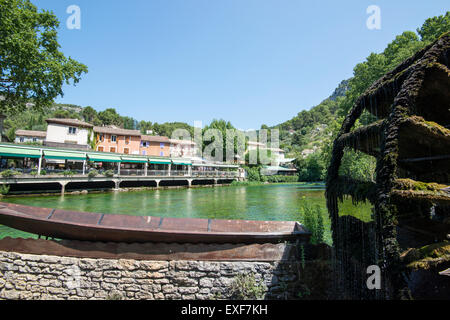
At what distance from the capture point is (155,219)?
15.8ft

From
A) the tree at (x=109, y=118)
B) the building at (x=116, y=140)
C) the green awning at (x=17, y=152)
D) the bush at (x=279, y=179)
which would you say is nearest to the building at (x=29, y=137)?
the building at (x=116, y=140)

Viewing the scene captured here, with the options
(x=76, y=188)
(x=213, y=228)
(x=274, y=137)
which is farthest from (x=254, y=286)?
(x=274, y=137)

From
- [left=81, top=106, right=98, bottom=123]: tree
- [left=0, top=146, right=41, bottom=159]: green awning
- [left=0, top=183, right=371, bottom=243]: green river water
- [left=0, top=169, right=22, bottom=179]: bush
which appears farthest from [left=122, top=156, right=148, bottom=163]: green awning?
[left=81, top=106, right=98, bottom=123]: tree

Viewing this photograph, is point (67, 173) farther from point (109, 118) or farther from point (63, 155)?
point (109, 118)

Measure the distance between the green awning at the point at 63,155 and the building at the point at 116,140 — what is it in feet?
50.0

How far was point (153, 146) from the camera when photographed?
138 ft

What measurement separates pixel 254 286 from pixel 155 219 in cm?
237

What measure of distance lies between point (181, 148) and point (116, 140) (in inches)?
586

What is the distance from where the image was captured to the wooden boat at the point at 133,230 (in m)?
3.93

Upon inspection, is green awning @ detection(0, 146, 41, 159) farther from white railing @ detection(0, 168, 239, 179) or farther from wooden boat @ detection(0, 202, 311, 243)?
wooden boat @ detection(0, 202, 311, 243)

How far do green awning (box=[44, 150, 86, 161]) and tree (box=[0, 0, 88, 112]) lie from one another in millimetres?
7590

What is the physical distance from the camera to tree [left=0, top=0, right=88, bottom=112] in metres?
11.3

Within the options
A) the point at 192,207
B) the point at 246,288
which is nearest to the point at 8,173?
the point at 192,207

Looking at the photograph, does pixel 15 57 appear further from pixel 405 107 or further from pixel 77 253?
pixel 405 107
